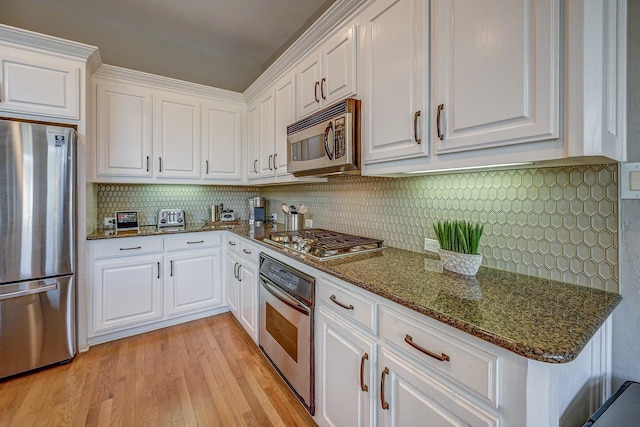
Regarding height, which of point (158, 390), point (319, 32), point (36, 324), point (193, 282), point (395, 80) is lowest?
point (158, 390)

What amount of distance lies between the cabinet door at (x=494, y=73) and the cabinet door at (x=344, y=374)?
0.88m

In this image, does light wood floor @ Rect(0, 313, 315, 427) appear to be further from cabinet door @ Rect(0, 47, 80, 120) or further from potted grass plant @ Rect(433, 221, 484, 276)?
cabinet door @ Rect(0, 47, 80, 120)

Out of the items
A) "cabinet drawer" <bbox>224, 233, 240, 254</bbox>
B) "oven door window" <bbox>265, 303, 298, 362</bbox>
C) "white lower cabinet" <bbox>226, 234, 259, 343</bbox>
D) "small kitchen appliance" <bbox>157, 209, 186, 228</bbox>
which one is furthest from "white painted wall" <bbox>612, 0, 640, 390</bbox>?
"small kitchen appliance" <bbox>157, 209, 186, 228</bbox>

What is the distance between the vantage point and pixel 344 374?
1.24 m

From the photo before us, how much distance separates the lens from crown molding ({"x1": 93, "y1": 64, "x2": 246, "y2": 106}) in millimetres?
2451

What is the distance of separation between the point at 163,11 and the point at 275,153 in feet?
4.85

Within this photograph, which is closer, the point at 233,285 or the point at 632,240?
the point at 632,240

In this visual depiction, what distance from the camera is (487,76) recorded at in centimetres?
97

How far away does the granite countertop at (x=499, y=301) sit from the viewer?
0.67m

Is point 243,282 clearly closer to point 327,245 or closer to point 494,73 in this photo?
point 327,245

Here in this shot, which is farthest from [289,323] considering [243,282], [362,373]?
[243,282]

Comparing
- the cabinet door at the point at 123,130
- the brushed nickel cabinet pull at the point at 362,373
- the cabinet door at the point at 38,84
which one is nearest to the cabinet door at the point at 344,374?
the brushed nickel cabinet pull at the point at 362,373

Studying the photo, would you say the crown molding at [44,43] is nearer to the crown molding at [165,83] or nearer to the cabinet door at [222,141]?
the crown molding at [165,83]

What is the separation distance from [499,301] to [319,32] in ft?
5.99
